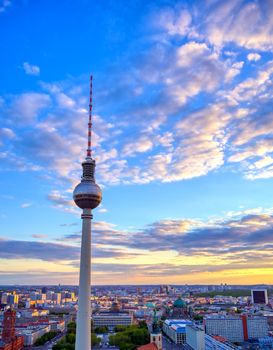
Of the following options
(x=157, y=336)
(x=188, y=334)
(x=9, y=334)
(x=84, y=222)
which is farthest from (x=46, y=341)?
(x=84, y=222)

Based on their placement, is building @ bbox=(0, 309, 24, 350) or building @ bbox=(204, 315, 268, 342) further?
building @ bbox=(204, 315, 268, 342)

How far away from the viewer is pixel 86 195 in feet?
148

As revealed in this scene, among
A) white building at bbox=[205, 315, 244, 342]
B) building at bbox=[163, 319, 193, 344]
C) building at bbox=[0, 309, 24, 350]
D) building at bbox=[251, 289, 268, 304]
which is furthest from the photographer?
building at bbox=[251, 289, 268, 304]

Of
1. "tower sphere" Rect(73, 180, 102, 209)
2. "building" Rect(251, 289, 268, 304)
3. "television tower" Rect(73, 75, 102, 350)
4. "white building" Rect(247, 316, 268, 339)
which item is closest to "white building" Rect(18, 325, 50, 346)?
"white building" Rect(247, 316, 268, 339)

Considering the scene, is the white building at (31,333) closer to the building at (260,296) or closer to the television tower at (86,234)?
the television tower at (86,234)

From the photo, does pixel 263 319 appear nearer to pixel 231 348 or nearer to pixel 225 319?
pixel 225 319

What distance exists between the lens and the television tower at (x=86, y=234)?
4131 cm

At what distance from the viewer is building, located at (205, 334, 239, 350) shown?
65562 millimetres

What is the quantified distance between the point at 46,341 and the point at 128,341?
24556 mm

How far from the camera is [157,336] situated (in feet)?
197

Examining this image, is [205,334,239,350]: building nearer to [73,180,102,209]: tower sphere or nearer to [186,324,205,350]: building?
[186,324,205,350]: building

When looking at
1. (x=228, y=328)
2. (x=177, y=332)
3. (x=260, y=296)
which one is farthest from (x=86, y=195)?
(x=260, y=296)

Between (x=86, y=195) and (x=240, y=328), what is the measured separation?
66787mm

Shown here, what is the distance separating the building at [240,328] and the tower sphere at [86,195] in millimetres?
63372
